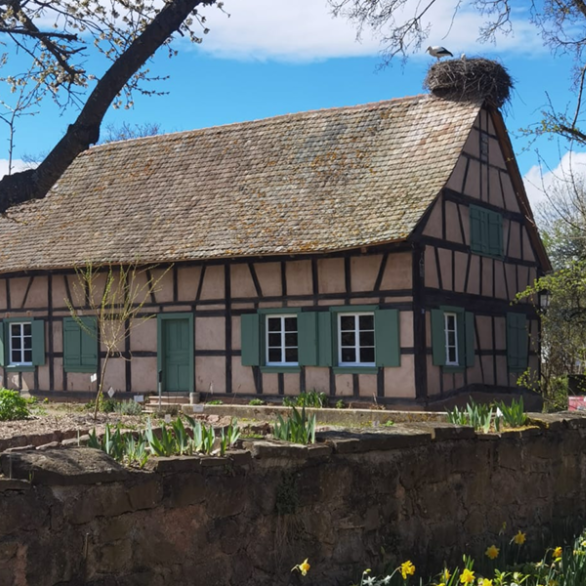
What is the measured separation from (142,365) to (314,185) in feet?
18.0

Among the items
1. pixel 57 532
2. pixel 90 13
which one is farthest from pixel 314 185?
pixel 57 532

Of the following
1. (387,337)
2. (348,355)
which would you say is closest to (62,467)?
(387,337)

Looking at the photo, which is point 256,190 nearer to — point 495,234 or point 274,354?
point 274,354

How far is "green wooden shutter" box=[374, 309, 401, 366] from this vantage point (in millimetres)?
17438

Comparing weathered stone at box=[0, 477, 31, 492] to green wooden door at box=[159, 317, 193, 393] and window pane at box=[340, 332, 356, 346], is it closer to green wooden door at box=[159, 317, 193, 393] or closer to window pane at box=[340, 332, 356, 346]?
window pane at box=[340, 332, 356, 346]

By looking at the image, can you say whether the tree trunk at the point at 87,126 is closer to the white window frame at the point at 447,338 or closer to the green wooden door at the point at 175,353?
the white window frame at the point at 447,338

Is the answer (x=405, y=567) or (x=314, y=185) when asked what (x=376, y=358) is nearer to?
(x=314, y=185)

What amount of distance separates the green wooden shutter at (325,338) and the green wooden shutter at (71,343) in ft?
20.0

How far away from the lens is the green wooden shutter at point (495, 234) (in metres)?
20.3

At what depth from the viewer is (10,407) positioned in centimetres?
1484

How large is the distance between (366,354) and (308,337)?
4.01 feet

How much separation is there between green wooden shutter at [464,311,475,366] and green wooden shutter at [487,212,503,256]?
1.80 metres

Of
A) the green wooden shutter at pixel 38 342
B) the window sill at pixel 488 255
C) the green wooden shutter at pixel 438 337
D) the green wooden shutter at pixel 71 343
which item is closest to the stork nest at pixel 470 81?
the window sill at pixel 488 255

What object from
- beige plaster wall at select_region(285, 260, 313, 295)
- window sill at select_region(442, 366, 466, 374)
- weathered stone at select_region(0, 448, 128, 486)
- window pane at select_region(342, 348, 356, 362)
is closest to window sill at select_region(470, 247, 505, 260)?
window sill at select_region(442, 366, 466, 374)
